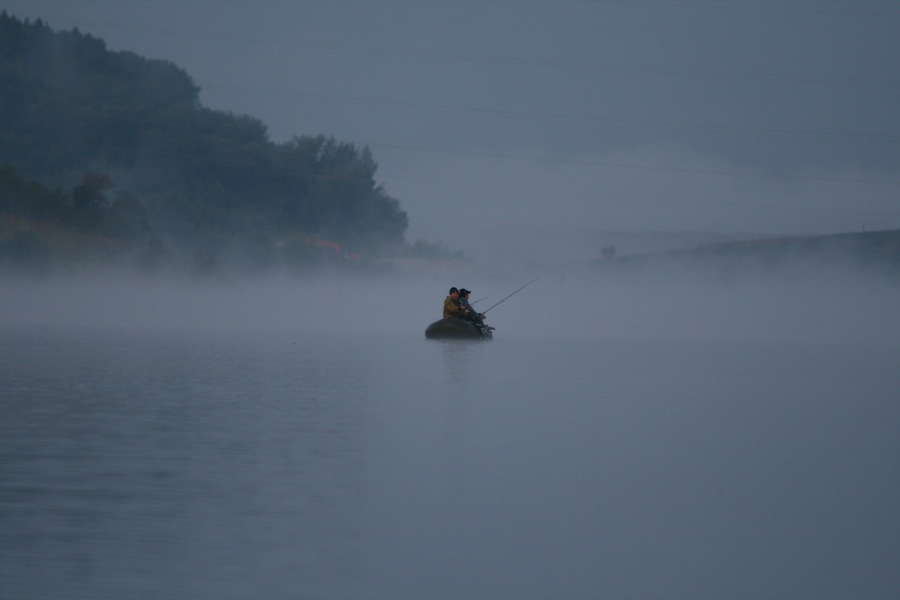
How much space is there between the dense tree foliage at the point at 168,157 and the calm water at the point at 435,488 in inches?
1574

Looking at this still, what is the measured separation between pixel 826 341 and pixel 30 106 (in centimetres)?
4630

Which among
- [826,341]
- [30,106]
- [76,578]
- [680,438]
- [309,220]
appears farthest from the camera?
[309,220]

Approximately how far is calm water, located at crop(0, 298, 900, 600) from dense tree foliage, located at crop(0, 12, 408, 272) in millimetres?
39973

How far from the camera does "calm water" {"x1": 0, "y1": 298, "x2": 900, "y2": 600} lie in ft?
21.5

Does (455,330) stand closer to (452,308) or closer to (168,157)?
(452,308)

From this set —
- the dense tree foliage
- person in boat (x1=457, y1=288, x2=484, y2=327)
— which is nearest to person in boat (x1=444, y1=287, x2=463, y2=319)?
person in boat (x1=457, y1=288, x2=484, y2=327)

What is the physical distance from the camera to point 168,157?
218 feet

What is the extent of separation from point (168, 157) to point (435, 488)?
6080 cm

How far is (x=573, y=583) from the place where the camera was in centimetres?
650

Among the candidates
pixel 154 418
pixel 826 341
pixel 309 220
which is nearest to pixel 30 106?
pixel 309 220

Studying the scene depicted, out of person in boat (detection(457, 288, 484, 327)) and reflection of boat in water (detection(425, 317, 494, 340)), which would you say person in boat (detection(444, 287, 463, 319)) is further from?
reflection of boat in water (detection(425, 317, 494, 340))

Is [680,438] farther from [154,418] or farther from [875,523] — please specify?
[154,418]

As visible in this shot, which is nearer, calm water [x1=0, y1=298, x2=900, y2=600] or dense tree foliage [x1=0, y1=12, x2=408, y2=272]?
calm water [x1=0, y1=298, x2=900, y2=600]

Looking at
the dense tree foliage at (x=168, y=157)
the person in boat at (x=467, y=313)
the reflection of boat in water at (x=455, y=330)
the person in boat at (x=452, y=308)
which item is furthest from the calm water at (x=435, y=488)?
the dense tree foliage at (x=168, y=157)
